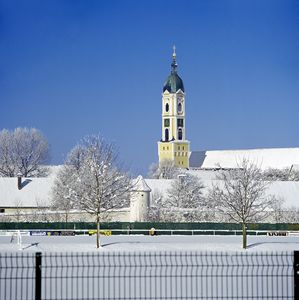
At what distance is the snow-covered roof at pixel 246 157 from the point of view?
6570 inches

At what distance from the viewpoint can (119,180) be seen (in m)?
62.0

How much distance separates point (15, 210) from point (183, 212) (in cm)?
1513

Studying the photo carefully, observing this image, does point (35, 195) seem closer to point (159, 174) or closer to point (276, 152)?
point (159, 174)

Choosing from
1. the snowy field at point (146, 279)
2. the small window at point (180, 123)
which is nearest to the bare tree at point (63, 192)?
the snowy field at point (146, 279)

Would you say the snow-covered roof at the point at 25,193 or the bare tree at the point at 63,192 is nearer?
the bare tree at the point at 63,192

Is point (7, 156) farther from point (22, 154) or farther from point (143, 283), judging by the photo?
point (143, 283)

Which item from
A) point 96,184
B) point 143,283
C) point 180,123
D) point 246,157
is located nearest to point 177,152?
point 180,123

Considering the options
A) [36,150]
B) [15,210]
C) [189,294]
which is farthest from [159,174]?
[189,294]

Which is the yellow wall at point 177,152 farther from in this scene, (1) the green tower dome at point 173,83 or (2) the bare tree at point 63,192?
(2) the bare tree at point 63,192

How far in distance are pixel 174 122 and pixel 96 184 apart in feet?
428

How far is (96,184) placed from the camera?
48.7 meters

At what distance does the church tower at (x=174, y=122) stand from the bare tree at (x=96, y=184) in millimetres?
91516

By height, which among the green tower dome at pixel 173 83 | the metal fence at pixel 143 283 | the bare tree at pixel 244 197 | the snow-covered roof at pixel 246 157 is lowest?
the metal fence at pixel 143 283

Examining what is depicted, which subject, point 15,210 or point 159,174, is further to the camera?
point 159,174
